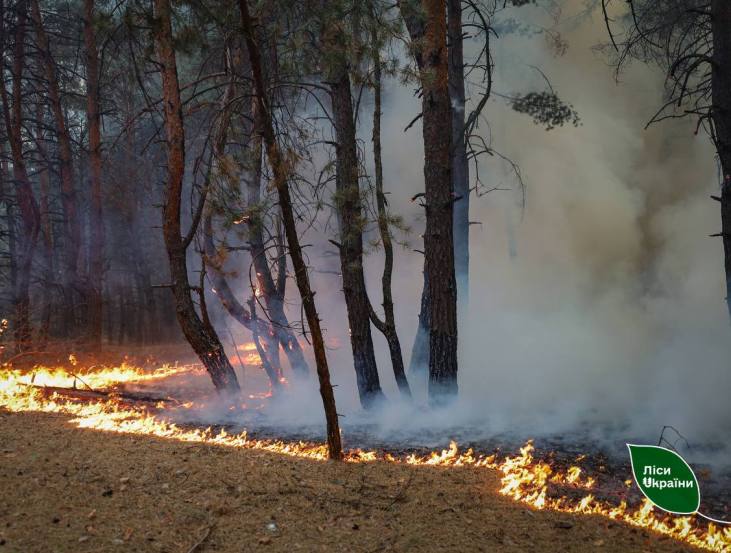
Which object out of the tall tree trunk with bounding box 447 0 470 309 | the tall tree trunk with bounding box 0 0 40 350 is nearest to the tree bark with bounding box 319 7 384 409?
the tall tree trunk with bounding box 447 0 470 309

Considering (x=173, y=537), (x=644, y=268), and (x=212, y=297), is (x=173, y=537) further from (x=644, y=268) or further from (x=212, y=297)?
(x=644, y=268)

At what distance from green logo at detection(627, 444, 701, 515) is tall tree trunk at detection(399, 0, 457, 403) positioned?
4549 mm

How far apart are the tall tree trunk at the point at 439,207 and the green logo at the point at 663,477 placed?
4549mm

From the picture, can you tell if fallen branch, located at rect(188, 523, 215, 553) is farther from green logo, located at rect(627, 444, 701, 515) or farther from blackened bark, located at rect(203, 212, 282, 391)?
blackened bark, located at rect(203, 212, 282, 391)

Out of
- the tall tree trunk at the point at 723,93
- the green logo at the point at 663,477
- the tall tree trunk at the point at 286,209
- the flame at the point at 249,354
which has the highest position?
the tall tree trunk at the point at 723,93

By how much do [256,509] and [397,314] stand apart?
40.1 ft

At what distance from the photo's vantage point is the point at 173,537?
3.72 meters

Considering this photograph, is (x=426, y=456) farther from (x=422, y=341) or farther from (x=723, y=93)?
(x=723, y=93)

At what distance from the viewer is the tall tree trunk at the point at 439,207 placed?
7957 millimetres

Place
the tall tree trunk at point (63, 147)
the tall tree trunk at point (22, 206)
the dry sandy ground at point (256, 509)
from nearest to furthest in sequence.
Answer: the dry sandy ground at point (256, 509), the tall tree trunk at point (22, 206), the tall tree trunk at point (63, 147)

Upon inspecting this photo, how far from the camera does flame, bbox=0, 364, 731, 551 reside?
4223 mm

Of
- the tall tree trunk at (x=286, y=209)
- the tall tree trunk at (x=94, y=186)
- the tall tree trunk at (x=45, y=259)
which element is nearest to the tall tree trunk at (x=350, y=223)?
the tall tree trunk at (x=286, y=209)

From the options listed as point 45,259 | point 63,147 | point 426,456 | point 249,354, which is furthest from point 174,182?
point 45,259

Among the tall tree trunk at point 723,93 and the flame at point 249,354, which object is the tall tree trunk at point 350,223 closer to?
the tall tree trunk at point 723,93
